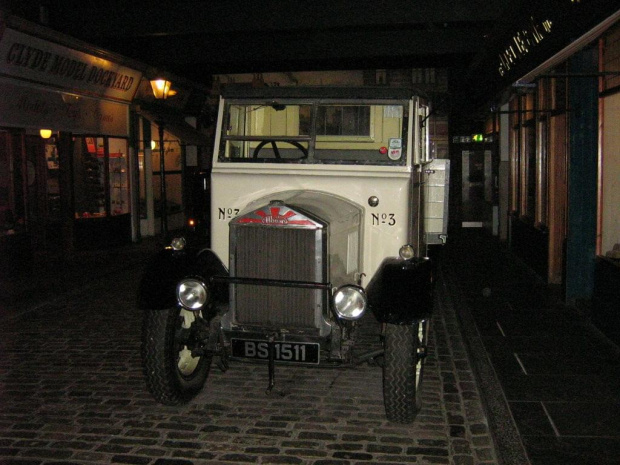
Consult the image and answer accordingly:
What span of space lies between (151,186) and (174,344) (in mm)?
12991

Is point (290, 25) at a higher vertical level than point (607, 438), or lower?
higher

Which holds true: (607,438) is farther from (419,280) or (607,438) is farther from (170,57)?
(170,57)

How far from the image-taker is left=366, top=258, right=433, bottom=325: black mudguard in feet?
16.4

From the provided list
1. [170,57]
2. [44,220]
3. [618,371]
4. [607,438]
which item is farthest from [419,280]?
[170,57]

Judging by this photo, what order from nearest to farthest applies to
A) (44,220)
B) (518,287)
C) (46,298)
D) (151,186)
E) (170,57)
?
(46,298) → (518,287) → (44,220) → (170,57) → (151,186)

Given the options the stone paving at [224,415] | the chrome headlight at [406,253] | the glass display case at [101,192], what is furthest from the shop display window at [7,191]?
the chrome headlight at [406,253]

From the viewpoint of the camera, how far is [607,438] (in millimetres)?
4938

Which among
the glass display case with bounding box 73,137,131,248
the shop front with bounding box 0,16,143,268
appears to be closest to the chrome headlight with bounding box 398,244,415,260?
the shop front with bounding box 0,16,143,268

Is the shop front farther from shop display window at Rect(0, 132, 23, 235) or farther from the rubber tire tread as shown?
the rubber tire tread

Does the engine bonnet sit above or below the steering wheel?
below

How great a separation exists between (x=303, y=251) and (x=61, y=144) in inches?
425

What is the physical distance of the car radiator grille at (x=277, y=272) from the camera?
511 centimetres

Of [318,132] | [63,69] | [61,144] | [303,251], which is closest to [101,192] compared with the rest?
[61,144]

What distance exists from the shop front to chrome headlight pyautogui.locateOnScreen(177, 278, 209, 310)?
24.5 feet
